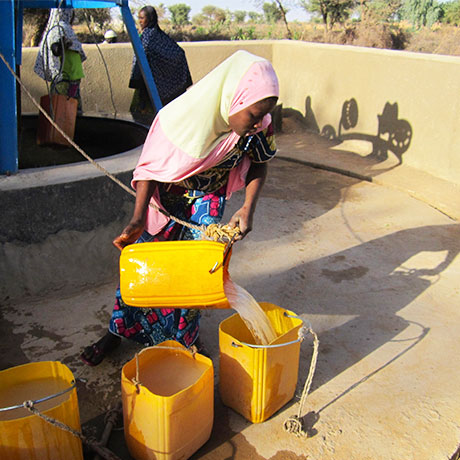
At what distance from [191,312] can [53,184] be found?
113cm

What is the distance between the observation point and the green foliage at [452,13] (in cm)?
2628

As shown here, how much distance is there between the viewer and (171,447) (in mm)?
1908

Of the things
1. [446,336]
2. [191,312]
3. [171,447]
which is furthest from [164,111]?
[446,336]

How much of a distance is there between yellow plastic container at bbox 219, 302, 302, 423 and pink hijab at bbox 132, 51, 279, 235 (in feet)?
2.40

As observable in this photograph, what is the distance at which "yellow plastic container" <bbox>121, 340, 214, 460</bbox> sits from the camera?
6.05 ft

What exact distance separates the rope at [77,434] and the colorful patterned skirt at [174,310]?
681 millimetres

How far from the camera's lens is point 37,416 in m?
1.67

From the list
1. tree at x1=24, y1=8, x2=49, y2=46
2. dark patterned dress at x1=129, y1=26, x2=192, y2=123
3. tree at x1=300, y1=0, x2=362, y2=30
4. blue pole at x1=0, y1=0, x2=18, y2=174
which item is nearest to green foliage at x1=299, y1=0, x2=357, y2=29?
tree at x1=300, y1=0, x2=362, y2=30

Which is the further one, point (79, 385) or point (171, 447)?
point (79, 385)

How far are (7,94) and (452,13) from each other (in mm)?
29486

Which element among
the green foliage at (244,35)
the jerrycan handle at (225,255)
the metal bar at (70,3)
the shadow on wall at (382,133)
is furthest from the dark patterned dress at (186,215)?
the green foliage at (244,35)

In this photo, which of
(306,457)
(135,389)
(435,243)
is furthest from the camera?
(435,243)

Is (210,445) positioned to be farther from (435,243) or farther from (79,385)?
(435,243)

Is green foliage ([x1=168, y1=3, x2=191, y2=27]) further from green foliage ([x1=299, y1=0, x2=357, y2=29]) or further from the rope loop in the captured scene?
the rope loop
